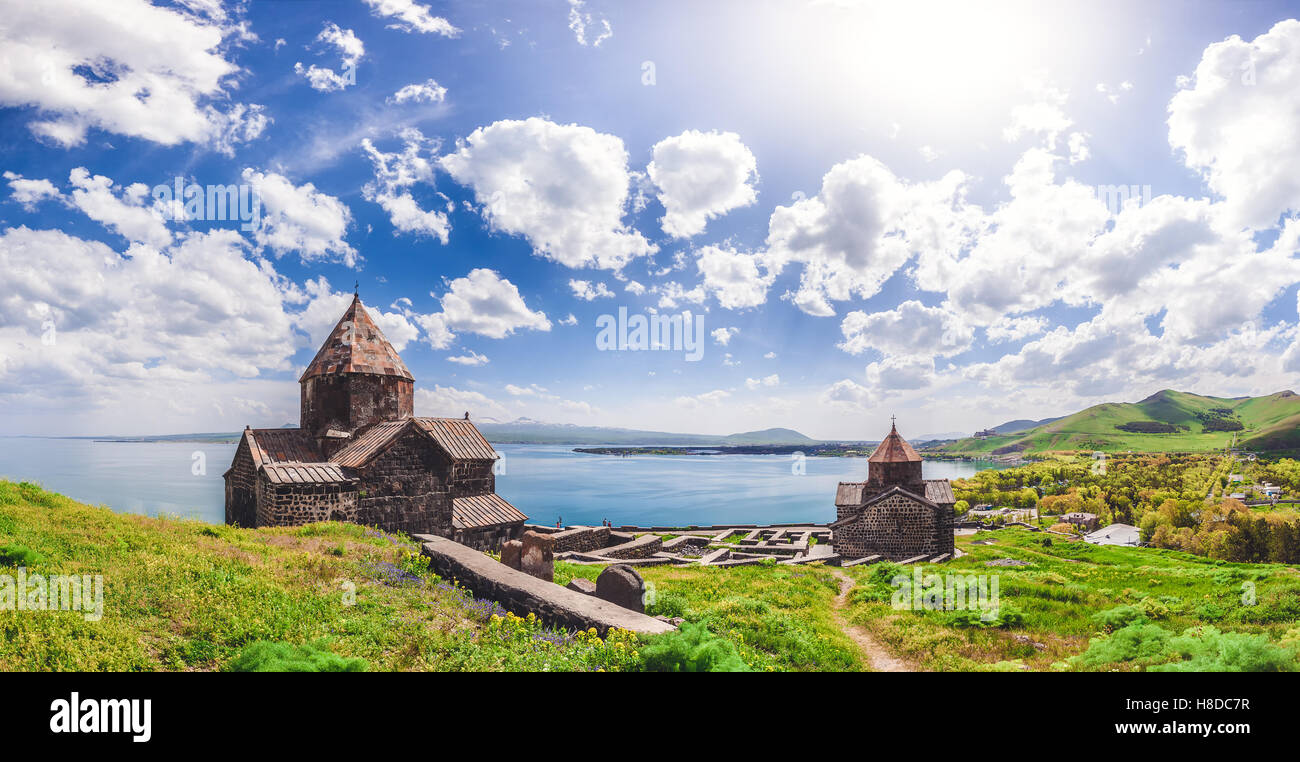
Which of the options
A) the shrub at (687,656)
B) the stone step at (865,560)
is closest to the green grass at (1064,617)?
the shrub at (687,656)

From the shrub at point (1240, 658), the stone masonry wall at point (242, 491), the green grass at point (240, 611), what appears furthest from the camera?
the stone masonry wall at point (242, 491)

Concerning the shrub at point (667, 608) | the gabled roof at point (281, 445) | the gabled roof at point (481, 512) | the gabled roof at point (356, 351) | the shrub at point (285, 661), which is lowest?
the shrub at point (667, 608)

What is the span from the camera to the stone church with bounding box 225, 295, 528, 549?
13.5 meters

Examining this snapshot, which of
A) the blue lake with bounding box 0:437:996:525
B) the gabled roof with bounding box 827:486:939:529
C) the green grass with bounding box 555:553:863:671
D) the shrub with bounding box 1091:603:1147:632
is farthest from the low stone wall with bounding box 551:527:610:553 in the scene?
the blue lake with bounding box 0:437:996:525

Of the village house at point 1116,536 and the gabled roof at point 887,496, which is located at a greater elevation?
the gabled roof at point 887,496

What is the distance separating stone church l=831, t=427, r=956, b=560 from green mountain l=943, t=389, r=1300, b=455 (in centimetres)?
4024

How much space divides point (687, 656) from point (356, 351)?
16433 mm

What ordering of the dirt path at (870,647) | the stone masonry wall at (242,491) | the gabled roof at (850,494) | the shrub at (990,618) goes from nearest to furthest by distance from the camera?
the dirt path at (870,647) → the shrub at (990,618) → the stone masonry wall at (242,491) → the gabled roof at (850,494)

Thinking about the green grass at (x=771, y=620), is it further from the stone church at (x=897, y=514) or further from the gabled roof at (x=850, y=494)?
the gabled roof at (x=850, y=494)

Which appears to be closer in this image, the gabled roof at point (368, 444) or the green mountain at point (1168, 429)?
the gabled roof at point (368, 444)

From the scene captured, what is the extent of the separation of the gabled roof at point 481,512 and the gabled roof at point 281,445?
4.78 m

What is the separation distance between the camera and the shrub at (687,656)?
4926 mm
